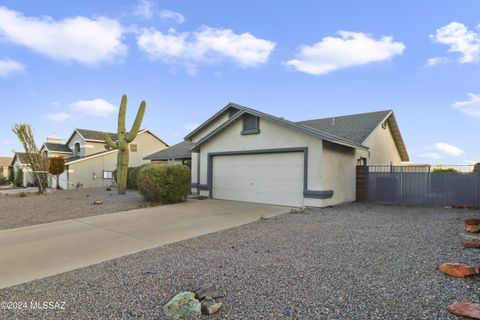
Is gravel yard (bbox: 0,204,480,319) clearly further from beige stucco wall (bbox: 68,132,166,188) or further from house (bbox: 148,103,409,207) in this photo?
beige stucco wall (bbox: 68,132,166,188)

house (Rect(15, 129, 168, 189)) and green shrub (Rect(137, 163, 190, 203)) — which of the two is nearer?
green shrub (Rect(137, 163, 190, 203))

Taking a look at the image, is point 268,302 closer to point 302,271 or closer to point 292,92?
point 302,271

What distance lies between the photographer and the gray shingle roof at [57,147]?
34.1 metres

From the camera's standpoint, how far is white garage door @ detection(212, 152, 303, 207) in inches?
484

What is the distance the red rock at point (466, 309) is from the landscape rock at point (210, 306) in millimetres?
2514

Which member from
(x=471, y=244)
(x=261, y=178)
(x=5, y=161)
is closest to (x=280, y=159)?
(x=261, y=178)

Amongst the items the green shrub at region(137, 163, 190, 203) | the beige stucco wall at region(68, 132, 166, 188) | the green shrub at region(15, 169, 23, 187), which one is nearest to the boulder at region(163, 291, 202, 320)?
the green shrub at region(137, 163, 190, 203)

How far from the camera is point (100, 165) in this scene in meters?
30.3

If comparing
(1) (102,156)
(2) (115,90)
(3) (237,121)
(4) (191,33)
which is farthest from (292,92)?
(1) (102,156)

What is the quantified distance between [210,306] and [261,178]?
1011 centimetres

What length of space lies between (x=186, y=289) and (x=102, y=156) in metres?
30.1

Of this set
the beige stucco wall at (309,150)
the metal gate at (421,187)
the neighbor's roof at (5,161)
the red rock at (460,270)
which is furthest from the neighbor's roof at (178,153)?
the neighbor's roof at (5,161)

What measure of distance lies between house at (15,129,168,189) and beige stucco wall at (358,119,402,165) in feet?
75.5

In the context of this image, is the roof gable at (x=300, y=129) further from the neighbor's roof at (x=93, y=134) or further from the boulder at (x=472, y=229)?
the neighbor's roof at (x=93, y=134)
